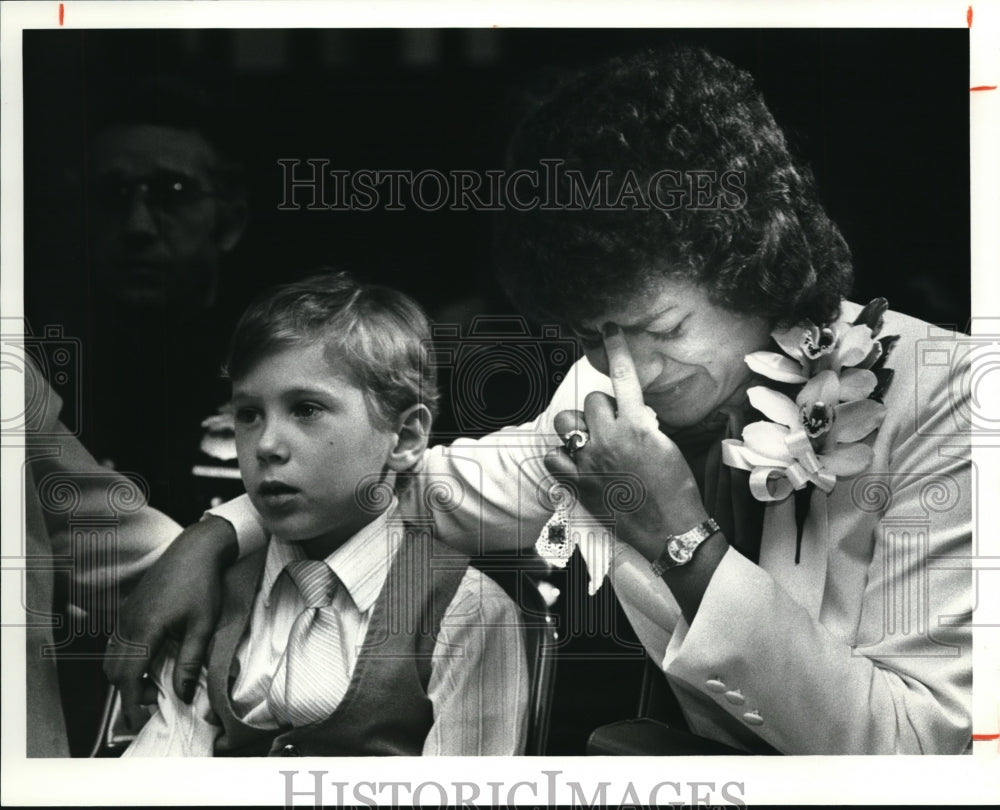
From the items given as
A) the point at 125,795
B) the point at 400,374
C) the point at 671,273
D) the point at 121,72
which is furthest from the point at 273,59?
the point at 125,795

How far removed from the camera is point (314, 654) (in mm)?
3006

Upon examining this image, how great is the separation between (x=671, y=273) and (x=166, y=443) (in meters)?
1.35

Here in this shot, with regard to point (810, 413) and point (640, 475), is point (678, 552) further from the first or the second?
point (810, 413)

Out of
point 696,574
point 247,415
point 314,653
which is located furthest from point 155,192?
point 696,574

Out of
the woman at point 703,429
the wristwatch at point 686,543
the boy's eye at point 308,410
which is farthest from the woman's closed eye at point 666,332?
the boy's eye at point 308,410

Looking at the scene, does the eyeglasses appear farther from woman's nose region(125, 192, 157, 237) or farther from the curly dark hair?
the curly dark hair

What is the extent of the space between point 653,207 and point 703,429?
58cm

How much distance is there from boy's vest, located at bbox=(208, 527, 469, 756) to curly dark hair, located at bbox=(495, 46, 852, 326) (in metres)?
0.71

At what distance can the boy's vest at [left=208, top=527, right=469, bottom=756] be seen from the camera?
2998mm

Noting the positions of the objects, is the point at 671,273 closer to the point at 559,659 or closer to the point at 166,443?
the point at 559,659

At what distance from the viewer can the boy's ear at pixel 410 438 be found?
3.00 m

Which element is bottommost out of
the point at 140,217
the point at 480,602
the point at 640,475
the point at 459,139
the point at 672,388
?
the point at 480,602

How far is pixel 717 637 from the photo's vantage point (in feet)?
9.77

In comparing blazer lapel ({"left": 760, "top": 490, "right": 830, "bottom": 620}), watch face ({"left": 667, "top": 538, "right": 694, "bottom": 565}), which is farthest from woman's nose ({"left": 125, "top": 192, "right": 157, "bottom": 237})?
blazer lapel ({"left": 760, "top": 490, "right": 830, "bottom": 620})
